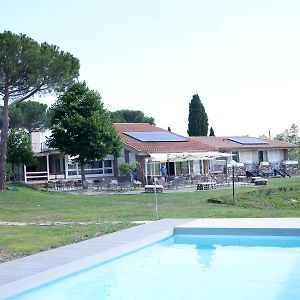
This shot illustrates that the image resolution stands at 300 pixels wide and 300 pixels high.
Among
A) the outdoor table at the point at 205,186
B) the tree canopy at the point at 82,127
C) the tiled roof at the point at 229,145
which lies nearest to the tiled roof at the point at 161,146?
the tree canopy at the point at 82,127

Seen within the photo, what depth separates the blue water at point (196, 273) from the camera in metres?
8.41

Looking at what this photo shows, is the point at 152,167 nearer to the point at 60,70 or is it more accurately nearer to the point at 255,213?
the point at 60,70

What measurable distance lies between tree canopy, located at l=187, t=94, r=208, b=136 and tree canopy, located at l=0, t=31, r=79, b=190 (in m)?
31.7

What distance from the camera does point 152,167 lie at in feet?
123

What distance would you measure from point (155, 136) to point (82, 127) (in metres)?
9.40

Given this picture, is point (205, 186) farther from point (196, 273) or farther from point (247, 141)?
point (247, 141)

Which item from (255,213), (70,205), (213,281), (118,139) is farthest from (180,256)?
(118,139)

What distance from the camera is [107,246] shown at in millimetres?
Answer: 10516

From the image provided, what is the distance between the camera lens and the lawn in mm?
12133

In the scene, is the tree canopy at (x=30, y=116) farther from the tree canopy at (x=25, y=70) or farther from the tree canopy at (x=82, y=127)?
the tree canopy at (x=25, y=70)

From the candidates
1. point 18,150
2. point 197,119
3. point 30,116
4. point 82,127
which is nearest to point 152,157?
point 82,127

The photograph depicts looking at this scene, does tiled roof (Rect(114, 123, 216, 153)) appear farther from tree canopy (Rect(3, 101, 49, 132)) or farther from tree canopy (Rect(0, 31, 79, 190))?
tree canopy (Rect(3, 101, 49, 132))

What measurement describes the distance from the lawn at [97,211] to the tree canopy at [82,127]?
693 cm

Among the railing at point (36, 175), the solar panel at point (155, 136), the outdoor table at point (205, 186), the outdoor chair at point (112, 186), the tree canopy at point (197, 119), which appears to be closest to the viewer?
the outdoor table at point (205, 186)
